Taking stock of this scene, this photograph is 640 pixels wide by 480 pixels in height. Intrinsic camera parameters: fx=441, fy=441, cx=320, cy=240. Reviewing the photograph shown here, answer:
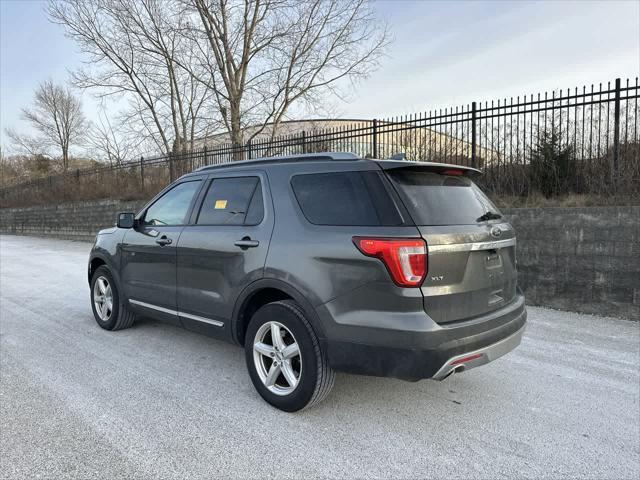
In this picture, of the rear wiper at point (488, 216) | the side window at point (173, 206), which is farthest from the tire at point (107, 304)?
the rear wiper at point (488, 216)

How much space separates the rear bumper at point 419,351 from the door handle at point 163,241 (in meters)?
2.09

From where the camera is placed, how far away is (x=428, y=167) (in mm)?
3070

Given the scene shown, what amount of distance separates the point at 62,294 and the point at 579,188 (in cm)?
878

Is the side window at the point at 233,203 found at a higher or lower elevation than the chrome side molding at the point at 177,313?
higher

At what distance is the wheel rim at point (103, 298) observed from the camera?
5.17 meters

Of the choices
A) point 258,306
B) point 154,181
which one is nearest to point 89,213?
point 154,181

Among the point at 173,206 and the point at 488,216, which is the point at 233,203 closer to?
the point at 173,206

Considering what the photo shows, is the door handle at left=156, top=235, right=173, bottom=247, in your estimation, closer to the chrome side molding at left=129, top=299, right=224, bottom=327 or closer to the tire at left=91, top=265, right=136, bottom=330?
the chrome side molding at left=129, top=299, right=224, bottom=327

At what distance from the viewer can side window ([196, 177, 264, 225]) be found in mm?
3535

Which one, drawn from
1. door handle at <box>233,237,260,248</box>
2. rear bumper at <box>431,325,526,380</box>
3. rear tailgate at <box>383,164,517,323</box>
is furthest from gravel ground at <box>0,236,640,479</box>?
door handle at <box>233,237,260,248</box>

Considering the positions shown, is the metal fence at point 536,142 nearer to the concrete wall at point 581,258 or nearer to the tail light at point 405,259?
the concrete wall at point 581,258

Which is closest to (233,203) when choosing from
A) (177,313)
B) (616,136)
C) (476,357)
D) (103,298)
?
(177,313)

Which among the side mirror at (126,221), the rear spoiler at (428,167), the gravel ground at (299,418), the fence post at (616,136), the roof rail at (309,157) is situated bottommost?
the gravel ground at (299,418)

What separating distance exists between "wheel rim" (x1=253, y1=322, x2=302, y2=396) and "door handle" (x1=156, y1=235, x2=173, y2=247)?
1.49 meters
